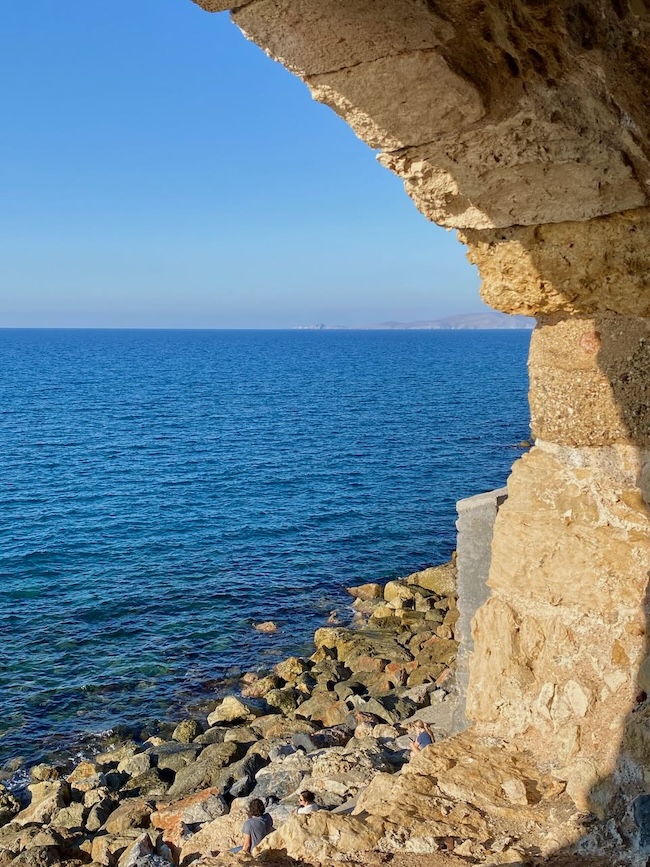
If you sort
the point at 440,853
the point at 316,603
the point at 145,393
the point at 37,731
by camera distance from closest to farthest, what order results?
the point at 440,853 → the point at 37,731 → the point at 316,603 → the point at 145,393

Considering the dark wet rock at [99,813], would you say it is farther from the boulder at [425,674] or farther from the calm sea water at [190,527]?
the boulder at [425,674]

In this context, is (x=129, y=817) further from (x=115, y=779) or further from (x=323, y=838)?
(x=323, y=838)

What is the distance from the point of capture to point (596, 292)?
19.9ft

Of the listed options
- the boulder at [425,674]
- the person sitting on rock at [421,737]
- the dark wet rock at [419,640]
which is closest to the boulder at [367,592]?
the dark wet rock at [419,640]

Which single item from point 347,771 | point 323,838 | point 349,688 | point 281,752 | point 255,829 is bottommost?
point 349,688

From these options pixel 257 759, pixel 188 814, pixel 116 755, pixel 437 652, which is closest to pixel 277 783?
pixel 188 814

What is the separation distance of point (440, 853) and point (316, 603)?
1589 cm

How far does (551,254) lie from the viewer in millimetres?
5957

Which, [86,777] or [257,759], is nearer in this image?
[257,759]

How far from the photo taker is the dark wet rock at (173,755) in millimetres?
13688

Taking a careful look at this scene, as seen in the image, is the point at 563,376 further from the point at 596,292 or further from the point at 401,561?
the point at 401,561

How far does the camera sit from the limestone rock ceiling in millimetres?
4441

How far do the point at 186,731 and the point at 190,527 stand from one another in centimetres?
1345

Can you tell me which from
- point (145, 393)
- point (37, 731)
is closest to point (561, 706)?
point (37, 731)
